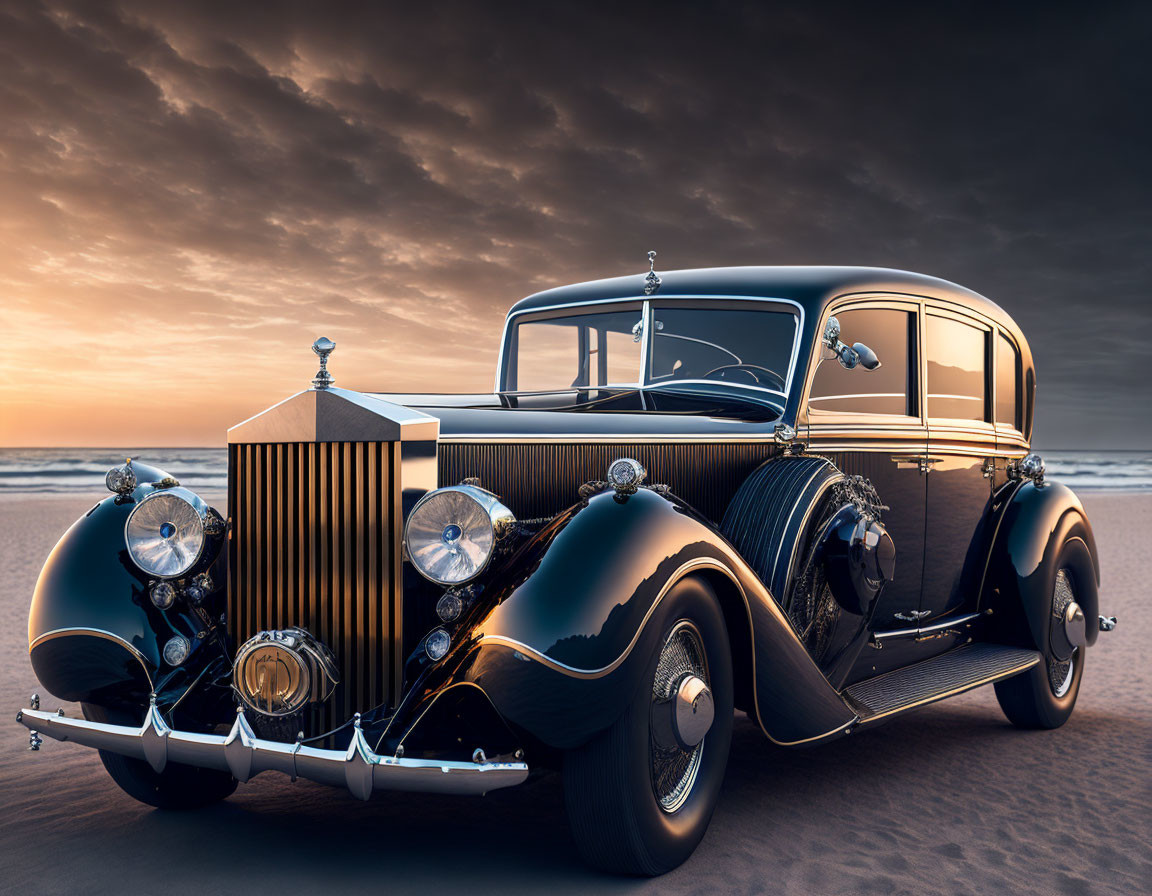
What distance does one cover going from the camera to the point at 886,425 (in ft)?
17.9

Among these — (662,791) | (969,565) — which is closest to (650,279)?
(969,565)

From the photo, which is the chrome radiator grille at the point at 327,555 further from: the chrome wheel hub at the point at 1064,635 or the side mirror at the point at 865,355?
the chrome wheel hub at the point at 1064,635

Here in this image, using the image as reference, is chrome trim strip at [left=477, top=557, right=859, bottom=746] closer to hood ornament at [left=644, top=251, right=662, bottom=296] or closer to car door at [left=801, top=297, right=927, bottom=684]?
car door at [left=801, top=297, right=927, bottom=684]

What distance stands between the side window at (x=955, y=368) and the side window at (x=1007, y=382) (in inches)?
8.5

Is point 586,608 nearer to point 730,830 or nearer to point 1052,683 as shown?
point 730,830

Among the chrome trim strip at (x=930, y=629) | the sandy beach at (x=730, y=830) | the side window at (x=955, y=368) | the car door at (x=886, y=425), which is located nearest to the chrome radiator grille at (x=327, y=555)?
the sandy beach at (x=730, y=830)

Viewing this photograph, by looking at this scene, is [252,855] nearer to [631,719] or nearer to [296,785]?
[296,785]

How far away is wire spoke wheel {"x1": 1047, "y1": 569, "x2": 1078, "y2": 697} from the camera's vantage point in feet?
19.7


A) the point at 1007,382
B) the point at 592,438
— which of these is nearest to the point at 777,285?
the point at 592,438

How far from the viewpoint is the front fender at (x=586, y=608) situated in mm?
3072

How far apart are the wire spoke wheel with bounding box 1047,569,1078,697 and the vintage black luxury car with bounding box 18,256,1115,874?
2.00ft

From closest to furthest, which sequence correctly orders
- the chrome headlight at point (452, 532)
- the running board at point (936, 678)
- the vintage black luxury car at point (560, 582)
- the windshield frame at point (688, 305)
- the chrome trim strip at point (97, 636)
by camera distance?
the vintage black luxury car at point (560, 582) < the chrome headlight at point (452, 532) < the chrome trim strip at point (97, 636) < the running board at point (936, 678) < the windshield frame at point (688, 305)

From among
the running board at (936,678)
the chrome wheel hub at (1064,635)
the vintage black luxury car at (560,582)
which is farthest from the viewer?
the chrome wheel hub at (1064,635)

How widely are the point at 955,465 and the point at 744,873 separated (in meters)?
3.13
